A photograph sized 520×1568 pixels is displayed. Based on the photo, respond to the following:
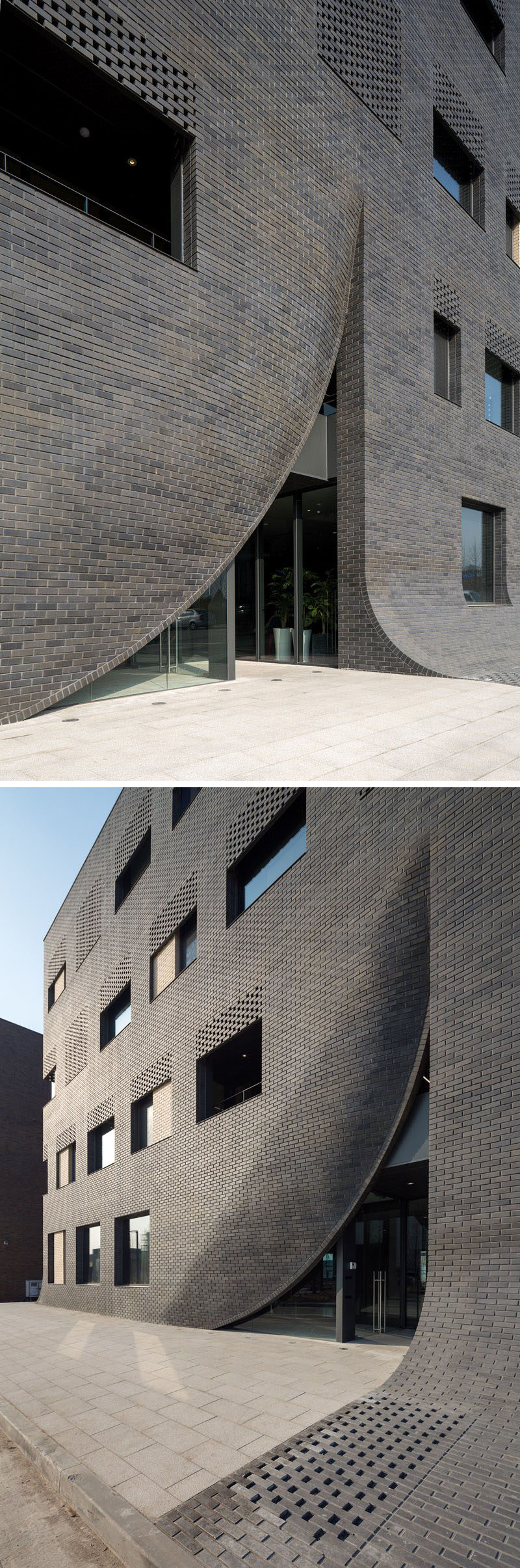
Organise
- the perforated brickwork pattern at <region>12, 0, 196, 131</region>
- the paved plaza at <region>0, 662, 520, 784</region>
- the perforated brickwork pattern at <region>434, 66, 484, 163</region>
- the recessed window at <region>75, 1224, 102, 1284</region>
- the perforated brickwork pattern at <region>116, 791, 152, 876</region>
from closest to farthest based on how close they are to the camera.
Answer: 1. the paved plaza at <region>0, 662, 520, 784</region>
2. the perforated brickwork pattern at <region>12, 0, 196, 131</region>
3. the perforated brickwork pattern at <region>116, 791, 152, 876</region>
4. the perforated brickwork pattern at <region>434, 66, 484, 163</region>
5. the recessed window at <region>75, 1224, 102, 1284</region>

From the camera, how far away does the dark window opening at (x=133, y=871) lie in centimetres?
1852

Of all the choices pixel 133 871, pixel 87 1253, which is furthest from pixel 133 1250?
pixel 133 871

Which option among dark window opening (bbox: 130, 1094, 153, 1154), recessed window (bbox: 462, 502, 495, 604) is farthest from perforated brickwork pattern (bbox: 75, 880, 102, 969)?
recessed window (bbox: 462, 502, 495, 604)

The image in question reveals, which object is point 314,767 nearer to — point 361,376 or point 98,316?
point 98,316

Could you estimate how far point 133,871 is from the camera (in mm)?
19641

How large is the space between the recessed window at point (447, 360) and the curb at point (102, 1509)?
57.8 ft

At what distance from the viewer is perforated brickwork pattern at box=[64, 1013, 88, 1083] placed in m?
22.2

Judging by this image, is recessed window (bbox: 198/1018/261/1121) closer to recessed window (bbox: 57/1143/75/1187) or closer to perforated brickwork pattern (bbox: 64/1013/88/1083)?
perforated brickwork pattern (bbox: 64/1013/88/1083)

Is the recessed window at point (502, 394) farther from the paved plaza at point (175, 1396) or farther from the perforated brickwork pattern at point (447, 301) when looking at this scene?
the paved plaza at point (175, 1396)

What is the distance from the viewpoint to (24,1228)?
32750 mm

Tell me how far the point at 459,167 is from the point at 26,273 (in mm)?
14010

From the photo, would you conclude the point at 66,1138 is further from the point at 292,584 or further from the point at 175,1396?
the point at 175,1396

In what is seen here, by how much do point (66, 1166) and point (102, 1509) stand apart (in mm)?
20092

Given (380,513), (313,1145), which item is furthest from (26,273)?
(313,1145)
